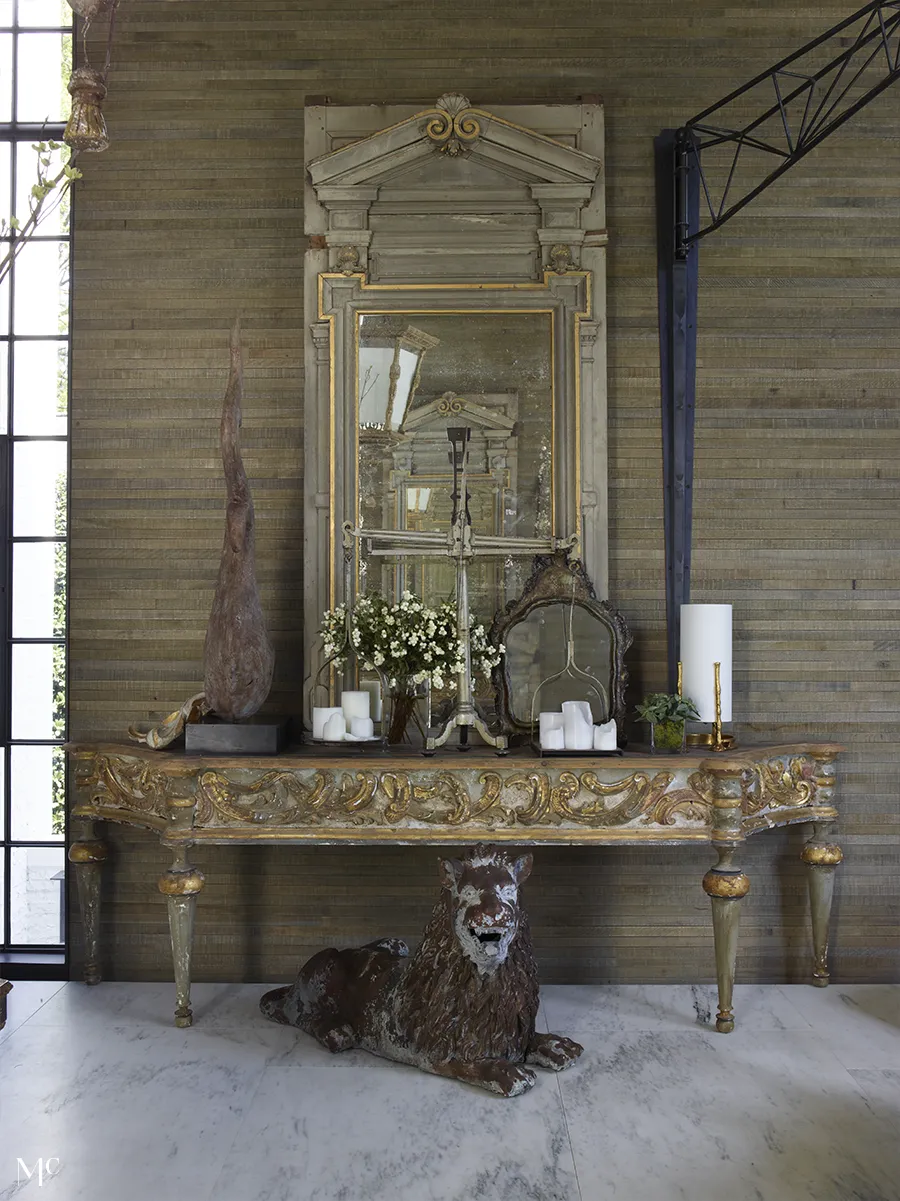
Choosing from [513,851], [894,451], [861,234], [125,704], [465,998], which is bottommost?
[465,998]

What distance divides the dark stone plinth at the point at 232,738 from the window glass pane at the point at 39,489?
131 centimetres

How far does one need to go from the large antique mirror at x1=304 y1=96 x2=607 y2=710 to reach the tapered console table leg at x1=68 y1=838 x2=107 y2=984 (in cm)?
111

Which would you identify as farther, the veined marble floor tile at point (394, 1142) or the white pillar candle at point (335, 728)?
the white pillar candle at point (335, 728)

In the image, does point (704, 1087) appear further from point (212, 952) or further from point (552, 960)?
point (212, 952)

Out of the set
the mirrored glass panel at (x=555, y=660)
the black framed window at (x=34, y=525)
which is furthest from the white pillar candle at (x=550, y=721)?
the black framed window at (x=34, y=525)

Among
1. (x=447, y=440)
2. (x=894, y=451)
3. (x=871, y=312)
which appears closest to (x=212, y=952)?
(x=447, y=440)

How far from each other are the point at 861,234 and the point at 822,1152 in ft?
11.1

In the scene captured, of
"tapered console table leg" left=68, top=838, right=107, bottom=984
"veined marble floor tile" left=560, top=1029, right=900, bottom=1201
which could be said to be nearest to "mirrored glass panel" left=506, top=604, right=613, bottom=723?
"veined marble floor tile" left=560, top=1029, right=900, bottom=1201

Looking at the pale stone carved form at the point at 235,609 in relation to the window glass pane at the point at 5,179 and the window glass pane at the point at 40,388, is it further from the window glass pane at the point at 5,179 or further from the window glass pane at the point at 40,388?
the window glass pane at the point at 5,179

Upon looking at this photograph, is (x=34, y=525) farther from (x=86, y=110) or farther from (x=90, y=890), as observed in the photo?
(x=86, y=110)

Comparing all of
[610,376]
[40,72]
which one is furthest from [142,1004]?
[40,72]

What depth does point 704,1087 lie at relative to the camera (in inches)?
124

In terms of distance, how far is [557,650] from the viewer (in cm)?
398

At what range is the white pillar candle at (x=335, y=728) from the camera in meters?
3.71
